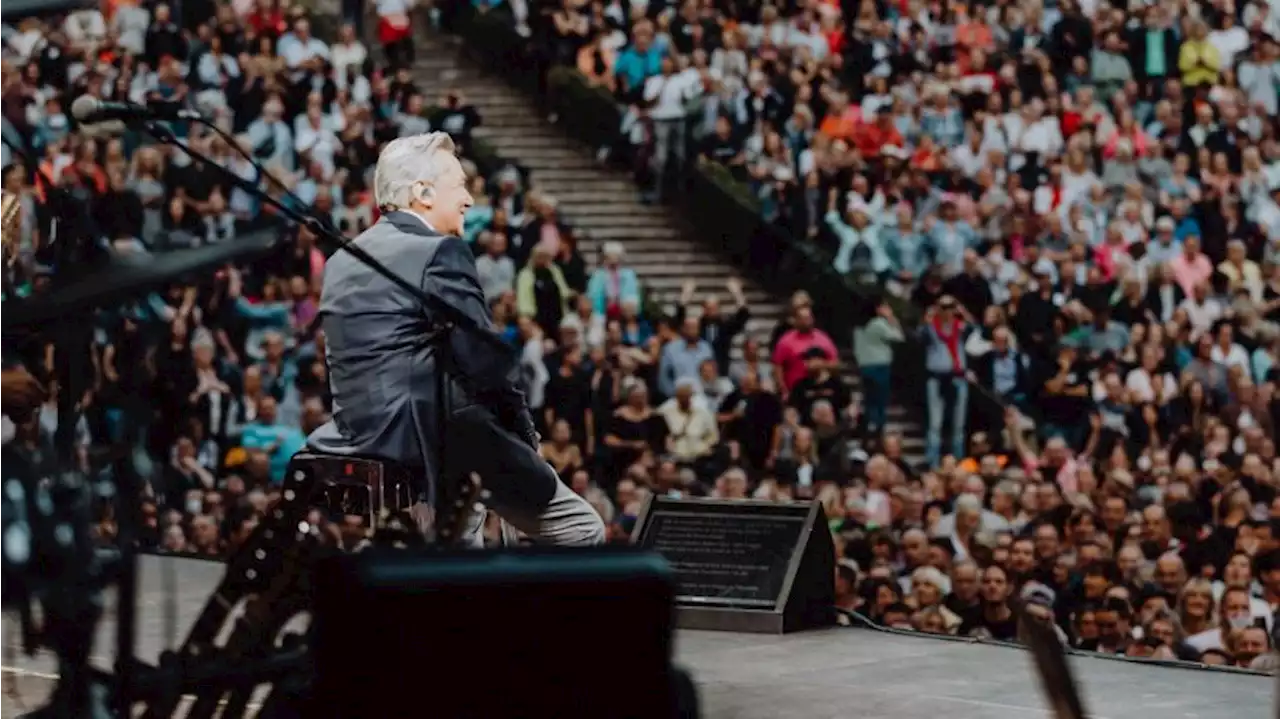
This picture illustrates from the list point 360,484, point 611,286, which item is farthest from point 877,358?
point 360,484

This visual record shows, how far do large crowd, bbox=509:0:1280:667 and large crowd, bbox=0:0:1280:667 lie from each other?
0.03 metres

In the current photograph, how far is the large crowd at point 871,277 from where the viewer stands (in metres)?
12.8

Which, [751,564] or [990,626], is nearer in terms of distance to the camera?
[751,564]

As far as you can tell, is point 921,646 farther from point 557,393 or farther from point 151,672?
point 557,393

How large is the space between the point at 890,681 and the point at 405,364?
204 cm

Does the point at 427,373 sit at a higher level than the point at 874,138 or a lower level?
higher

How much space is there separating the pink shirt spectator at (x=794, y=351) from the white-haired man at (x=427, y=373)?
34.0 ft

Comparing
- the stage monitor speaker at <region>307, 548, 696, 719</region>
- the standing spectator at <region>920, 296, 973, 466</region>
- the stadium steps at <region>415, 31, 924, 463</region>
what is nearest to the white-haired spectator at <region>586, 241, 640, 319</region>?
the stadium steps at <region>415, 31, 924, 463</region>

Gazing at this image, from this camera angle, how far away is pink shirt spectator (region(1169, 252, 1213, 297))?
18156 millimetres

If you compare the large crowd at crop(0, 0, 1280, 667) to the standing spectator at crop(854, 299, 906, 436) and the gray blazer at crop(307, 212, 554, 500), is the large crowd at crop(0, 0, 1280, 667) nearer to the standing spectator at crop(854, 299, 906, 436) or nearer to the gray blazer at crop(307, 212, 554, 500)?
the standing spectator at crop(854, 299, 906, 436)

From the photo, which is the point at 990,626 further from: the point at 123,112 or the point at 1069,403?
the point at 123,112

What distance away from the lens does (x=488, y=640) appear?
3436mm

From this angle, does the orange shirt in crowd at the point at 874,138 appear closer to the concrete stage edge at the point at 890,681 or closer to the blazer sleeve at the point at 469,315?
the concrete stage edge at the point at 890,681

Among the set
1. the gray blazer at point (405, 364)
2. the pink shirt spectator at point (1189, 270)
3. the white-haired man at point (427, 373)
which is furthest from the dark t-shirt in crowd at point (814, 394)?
the gray blazer at point (405, 364)
